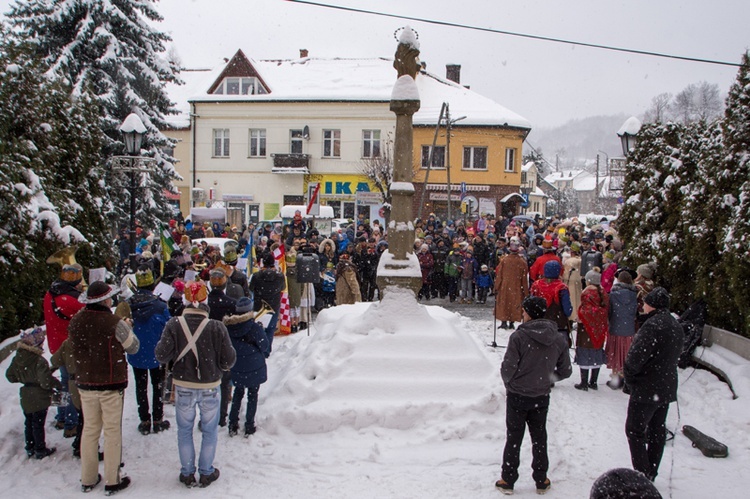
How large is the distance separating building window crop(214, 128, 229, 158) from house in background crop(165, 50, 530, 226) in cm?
6

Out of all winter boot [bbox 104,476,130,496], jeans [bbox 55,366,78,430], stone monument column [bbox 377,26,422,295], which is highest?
stone monument column [bbox 377,26,422,295]

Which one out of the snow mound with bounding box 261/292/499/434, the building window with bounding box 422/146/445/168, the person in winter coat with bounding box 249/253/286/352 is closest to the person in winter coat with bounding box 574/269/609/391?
the snow mound with bounding box 261/292/499/434

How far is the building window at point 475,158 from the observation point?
119ft

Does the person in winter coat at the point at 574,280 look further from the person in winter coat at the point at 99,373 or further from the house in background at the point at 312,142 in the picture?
the house in background at the point at 312,142

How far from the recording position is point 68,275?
6477mm

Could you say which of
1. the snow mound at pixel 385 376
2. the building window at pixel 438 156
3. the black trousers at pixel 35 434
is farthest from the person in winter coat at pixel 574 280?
the building window at pixel 438 156

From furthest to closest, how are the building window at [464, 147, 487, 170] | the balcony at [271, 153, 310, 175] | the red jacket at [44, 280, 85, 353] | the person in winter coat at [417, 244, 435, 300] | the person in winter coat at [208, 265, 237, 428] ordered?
the building window at [464, 147, 487, 170]
the balcony at [271, 153, 310, 175]
the person in winter coat at [417, 244, 435, 300]
the person in winter coat at [208, 265, 237, 428]
the red jacket at [44, 280, 85, 353]

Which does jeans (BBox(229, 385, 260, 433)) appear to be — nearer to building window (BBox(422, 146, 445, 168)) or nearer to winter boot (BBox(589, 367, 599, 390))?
winter boot (BBox(589, 367, 599, 390))

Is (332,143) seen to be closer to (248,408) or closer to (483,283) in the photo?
(483,283)

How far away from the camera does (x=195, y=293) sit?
5.49m

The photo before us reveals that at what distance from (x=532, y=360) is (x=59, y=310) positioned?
4.75m

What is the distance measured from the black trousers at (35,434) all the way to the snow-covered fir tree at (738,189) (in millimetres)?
8425

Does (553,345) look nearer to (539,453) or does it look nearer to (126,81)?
(539,453)

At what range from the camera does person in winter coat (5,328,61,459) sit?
19.2 ft
